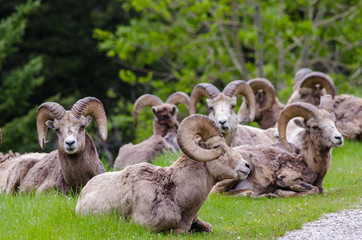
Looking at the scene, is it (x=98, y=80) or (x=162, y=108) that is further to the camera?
(x=98, y=80)

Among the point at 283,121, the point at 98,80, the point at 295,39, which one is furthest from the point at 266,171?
the point at 98,80

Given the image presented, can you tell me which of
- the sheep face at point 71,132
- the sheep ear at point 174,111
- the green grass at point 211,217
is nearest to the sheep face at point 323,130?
the green grass at point 211,217

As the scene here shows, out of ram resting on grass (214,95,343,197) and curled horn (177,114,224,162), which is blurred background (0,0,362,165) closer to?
ram resting on grass (214,95,343,197)

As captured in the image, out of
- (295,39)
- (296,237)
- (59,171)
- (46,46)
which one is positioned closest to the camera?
(296,237)

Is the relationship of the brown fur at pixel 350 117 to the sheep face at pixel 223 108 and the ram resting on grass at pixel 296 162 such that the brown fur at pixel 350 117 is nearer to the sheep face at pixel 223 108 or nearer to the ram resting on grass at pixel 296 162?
the sheep face at pixel 223 108

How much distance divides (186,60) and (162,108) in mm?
13326

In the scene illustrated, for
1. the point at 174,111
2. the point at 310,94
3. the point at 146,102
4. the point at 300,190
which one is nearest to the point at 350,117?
the point at 310,94

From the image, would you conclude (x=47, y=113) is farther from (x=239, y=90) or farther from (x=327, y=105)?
(x=327, y=105)

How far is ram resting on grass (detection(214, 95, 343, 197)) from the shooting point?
406 inches

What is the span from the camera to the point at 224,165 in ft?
25.7

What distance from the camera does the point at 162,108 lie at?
14.8 meters

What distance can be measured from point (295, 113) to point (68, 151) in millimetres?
3827

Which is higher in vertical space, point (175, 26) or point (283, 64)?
point (175, 26)

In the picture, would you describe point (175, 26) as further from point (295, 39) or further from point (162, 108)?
point (162, 108)
